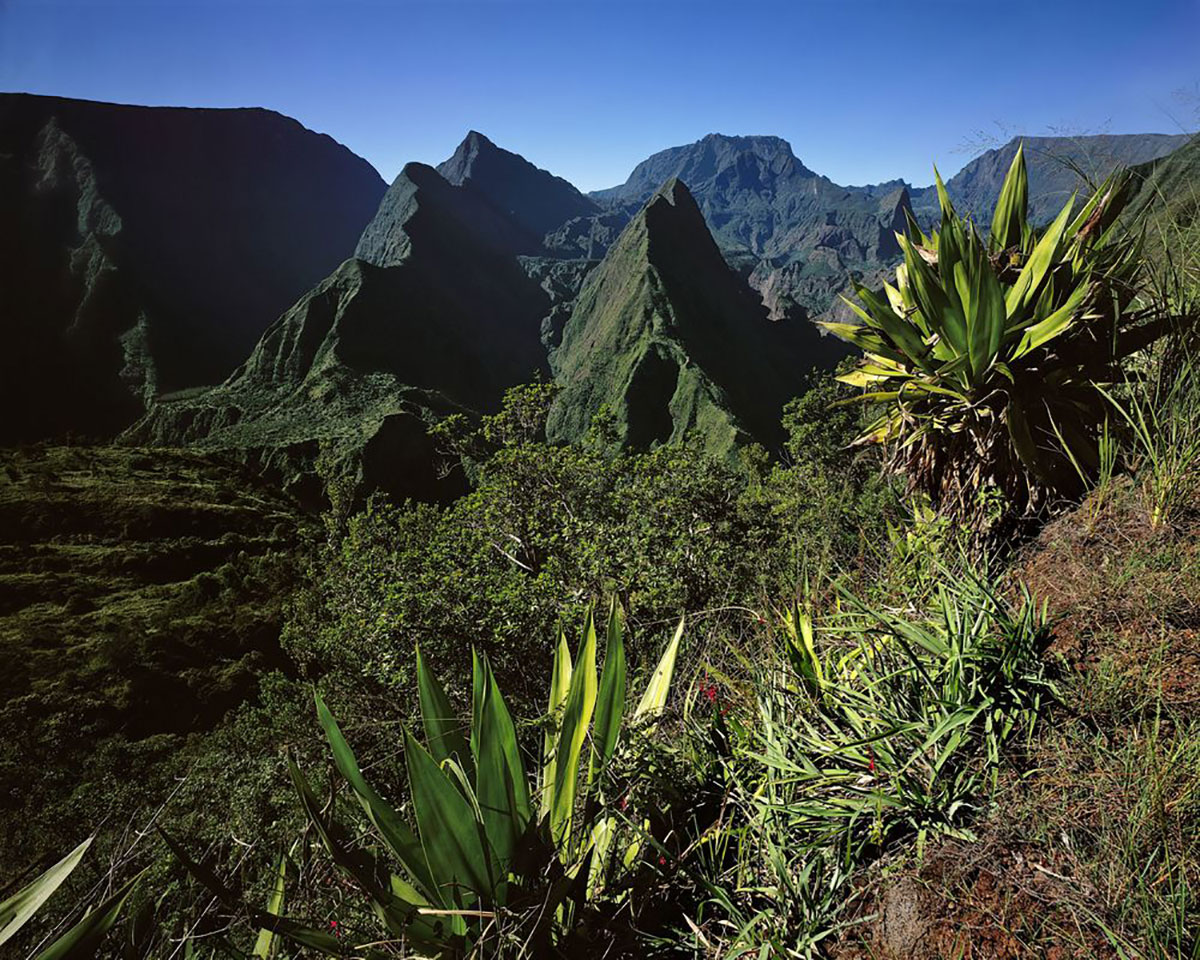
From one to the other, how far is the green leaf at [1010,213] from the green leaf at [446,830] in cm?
352

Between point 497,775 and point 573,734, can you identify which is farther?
point 573,734

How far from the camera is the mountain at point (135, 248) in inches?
3132

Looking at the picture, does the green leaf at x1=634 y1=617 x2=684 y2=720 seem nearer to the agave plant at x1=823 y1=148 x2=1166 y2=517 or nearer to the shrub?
the shrub

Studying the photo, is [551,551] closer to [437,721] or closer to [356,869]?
[437,721]

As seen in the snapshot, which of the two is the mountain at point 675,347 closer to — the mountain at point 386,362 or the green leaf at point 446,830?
the mountain at point 386,362

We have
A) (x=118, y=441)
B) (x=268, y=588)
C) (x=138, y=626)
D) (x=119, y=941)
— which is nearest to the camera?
(x=119, y=941)

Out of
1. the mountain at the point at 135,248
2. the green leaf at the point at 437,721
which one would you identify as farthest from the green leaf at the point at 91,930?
the mountain at the point at 135,248

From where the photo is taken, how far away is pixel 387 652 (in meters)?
8.56

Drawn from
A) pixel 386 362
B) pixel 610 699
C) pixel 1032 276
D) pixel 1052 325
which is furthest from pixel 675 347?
pixel 610 699

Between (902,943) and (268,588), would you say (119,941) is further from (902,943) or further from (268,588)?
(268,588)

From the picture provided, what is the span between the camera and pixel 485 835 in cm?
153

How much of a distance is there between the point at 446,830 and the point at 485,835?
99mm

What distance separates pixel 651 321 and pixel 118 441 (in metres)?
65.1

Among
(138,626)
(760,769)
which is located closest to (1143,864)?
(760,769)
